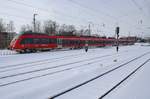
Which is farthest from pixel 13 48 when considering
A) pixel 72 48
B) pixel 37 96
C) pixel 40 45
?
pixel 37 96

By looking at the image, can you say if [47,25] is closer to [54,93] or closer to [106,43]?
[106,43]

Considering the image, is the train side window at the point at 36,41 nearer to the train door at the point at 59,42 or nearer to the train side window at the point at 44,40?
the train side window at the point at 44,40

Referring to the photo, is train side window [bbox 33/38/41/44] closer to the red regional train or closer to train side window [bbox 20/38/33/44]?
the red regional train

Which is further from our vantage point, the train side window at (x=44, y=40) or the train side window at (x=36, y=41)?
the train side window at (x=44, y=40)

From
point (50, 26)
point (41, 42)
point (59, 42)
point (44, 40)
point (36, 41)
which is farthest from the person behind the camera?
point (50, 26)

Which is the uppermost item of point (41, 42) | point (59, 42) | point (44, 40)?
point (44, 40)

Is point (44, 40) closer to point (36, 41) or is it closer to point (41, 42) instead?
point (41, 42)

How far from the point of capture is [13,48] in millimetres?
31609

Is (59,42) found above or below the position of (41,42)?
below

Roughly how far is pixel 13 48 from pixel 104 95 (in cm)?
2597

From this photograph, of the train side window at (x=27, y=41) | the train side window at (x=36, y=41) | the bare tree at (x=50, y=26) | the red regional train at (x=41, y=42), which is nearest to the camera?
the red regional train at (x=41, y=42)

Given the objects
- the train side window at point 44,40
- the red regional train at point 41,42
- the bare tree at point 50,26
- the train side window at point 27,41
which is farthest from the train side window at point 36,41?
the bare tree at point 50,26

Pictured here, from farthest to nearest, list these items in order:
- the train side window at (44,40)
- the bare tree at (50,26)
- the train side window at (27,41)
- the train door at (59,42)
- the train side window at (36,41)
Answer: the bare tree at (50,26) < the train door at (59,42) < the train side window at (44,40) < the train side window at (36,41) < the train side window at (27,41)

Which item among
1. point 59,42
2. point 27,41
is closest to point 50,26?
point 59,42
